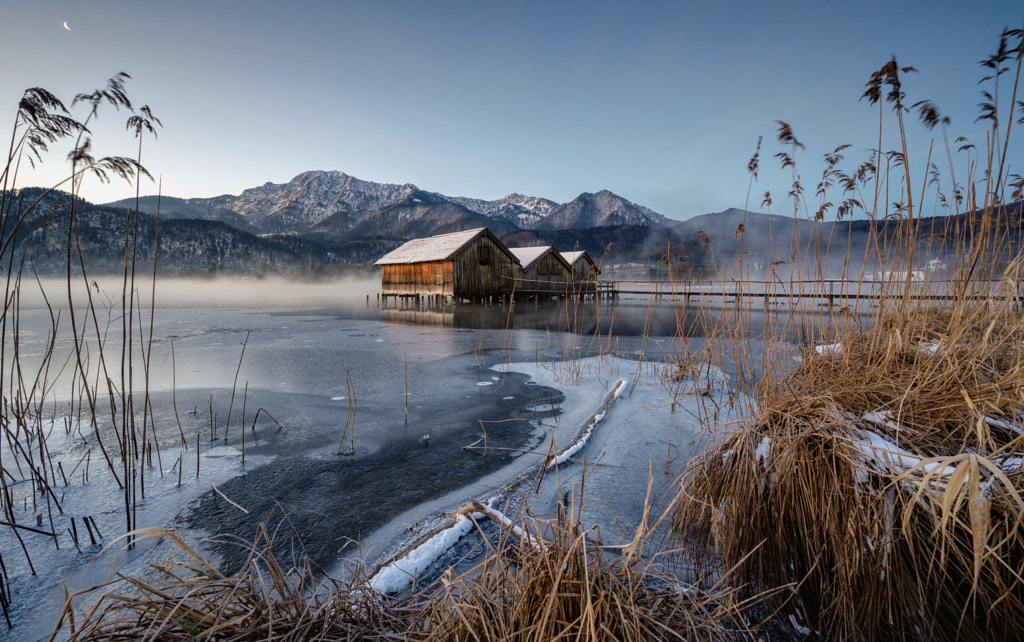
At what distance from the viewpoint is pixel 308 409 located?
15.1 ft

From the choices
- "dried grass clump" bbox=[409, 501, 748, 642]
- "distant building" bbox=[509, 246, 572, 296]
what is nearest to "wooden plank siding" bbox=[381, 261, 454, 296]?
"distant building" bbox=[509, 246, 572, 296]

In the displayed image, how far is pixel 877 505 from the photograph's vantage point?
119 centimetres

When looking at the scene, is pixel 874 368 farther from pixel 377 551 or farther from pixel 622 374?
pixel 622 374

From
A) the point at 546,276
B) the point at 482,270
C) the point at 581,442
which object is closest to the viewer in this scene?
the point at 581,442

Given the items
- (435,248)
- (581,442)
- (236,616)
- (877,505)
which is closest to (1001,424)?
(877,505)

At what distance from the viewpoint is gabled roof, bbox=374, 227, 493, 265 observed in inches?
862

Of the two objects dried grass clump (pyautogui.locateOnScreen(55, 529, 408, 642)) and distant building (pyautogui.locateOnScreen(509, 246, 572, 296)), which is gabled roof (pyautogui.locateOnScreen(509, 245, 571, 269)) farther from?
dried grass clump (pyautogui.locateOnScreen(55, 529, 408, 642))

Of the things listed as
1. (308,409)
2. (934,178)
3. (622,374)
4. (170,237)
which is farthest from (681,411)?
(170,237)

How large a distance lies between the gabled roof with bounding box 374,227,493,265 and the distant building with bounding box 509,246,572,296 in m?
3.37

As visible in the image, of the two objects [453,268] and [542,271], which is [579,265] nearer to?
[542,271]

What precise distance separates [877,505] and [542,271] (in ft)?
89.4

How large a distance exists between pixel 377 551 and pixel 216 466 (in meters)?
1.88

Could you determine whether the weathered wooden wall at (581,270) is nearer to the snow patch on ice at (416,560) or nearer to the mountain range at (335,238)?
the mountain range at (335,238)

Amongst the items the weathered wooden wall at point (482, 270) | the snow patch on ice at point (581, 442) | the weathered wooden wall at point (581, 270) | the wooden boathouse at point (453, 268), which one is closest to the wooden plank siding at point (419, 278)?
the wooden boathouse at point (453, 268)
